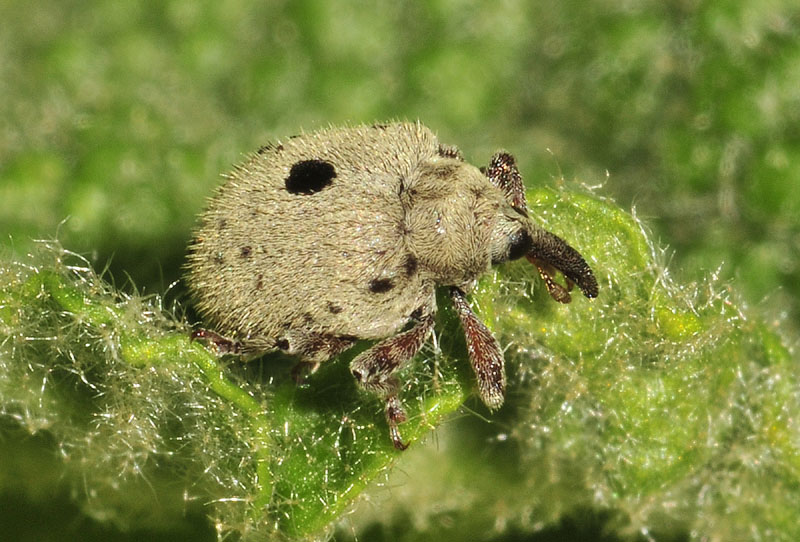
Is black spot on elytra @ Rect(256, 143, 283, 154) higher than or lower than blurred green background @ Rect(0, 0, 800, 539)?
lower

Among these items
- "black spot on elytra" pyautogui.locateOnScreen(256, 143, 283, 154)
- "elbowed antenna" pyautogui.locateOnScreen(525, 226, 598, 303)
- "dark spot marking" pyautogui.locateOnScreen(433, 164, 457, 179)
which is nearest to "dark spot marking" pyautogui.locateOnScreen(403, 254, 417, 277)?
"dark spot marking" pyautogui.locateOnScreen(433, 164, 457, 179)

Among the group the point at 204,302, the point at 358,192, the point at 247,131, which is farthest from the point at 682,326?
the point at 247,131

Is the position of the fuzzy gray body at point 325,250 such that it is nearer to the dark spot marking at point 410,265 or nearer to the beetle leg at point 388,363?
the dark spot marking at point 410,265

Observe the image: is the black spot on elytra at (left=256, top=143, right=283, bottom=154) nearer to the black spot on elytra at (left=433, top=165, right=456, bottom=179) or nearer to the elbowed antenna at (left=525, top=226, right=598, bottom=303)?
the black spot on elytra at (left=433, top=165, right=456, bottom=179)

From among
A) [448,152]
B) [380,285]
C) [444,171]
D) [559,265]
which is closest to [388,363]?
[380,285]

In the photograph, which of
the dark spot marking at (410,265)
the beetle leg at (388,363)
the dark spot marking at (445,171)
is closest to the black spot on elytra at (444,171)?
the dark spot marking at (445,171)

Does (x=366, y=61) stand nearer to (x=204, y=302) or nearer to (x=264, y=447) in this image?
(x=204, y=302)
